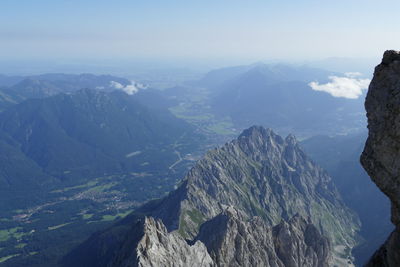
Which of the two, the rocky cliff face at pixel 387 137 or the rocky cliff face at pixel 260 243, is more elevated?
the rocky cliff face at pixel 387 137

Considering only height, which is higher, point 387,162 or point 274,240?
point 387,162

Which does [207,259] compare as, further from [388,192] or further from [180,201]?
[180,201]

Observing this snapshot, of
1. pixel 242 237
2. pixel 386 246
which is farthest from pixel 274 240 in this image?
pixel 386 246

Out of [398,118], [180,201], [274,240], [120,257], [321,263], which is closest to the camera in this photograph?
[398,118]

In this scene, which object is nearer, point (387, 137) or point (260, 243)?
point (387, 137)

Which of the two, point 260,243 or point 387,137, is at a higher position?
point 387,137

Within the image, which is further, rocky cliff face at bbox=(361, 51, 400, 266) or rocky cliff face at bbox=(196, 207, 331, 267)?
rocky cliff face at bbox=(196, 207, 331, 267)

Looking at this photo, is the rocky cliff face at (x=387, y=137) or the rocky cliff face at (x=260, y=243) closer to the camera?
the rocky cliff face at (x=387, y=137)

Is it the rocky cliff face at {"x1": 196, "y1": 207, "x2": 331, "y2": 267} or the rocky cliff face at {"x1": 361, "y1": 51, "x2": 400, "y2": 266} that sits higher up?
the rocky cliff face at {"x1": 361, "y1": 51, "x2": 400, "y2": 266}
